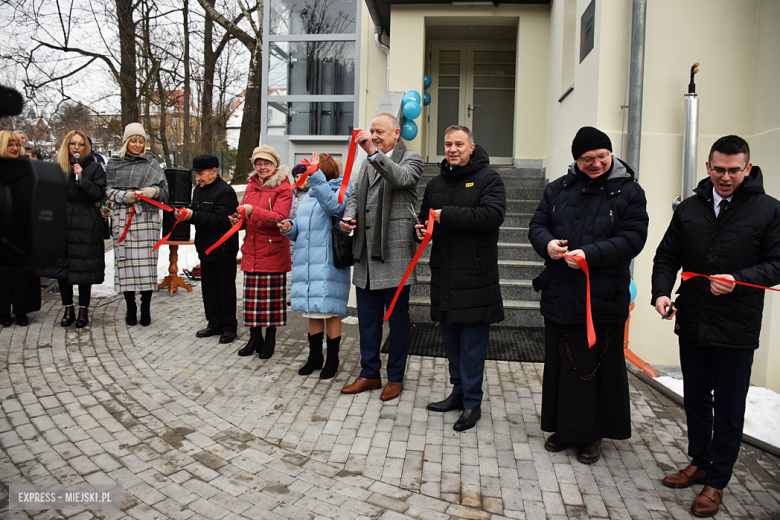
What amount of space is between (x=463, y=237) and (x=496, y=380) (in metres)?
1.61

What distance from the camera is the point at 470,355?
3820mm

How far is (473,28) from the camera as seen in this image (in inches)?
388

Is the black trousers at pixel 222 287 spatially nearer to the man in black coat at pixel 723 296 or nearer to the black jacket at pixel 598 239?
the black jacket at pixel 598 239

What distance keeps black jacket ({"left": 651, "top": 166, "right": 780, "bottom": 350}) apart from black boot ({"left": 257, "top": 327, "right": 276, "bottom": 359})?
356 centimetres

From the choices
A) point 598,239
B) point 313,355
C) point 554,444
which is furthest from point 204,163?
point 554,444

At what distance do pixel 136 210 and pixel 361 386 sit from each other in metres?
3.36

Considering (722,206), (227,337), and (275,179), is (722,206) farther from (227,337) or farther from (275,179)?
(227,337)

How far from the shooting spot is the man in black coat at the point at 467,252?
3684 millimetres

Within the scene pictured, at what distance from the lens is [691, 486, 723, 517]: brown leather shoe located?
2795 mm

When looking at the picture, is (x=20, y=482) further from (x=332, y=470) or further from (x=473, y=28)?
(x=473, y=28)

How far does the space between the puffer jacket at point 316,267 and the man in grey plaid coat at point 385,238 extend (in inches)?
12.4

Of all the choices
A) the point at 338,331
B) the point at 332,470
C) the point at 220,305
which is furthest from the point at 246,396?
the point at 220,305

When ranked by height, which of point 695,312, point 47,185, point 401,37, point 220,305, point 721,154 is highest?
point 401,37

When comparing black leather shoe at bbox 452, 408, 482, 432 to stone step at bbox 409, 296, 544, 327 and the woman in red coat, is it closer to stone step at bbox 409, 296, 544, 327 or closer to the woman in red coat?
the woman in red coat
